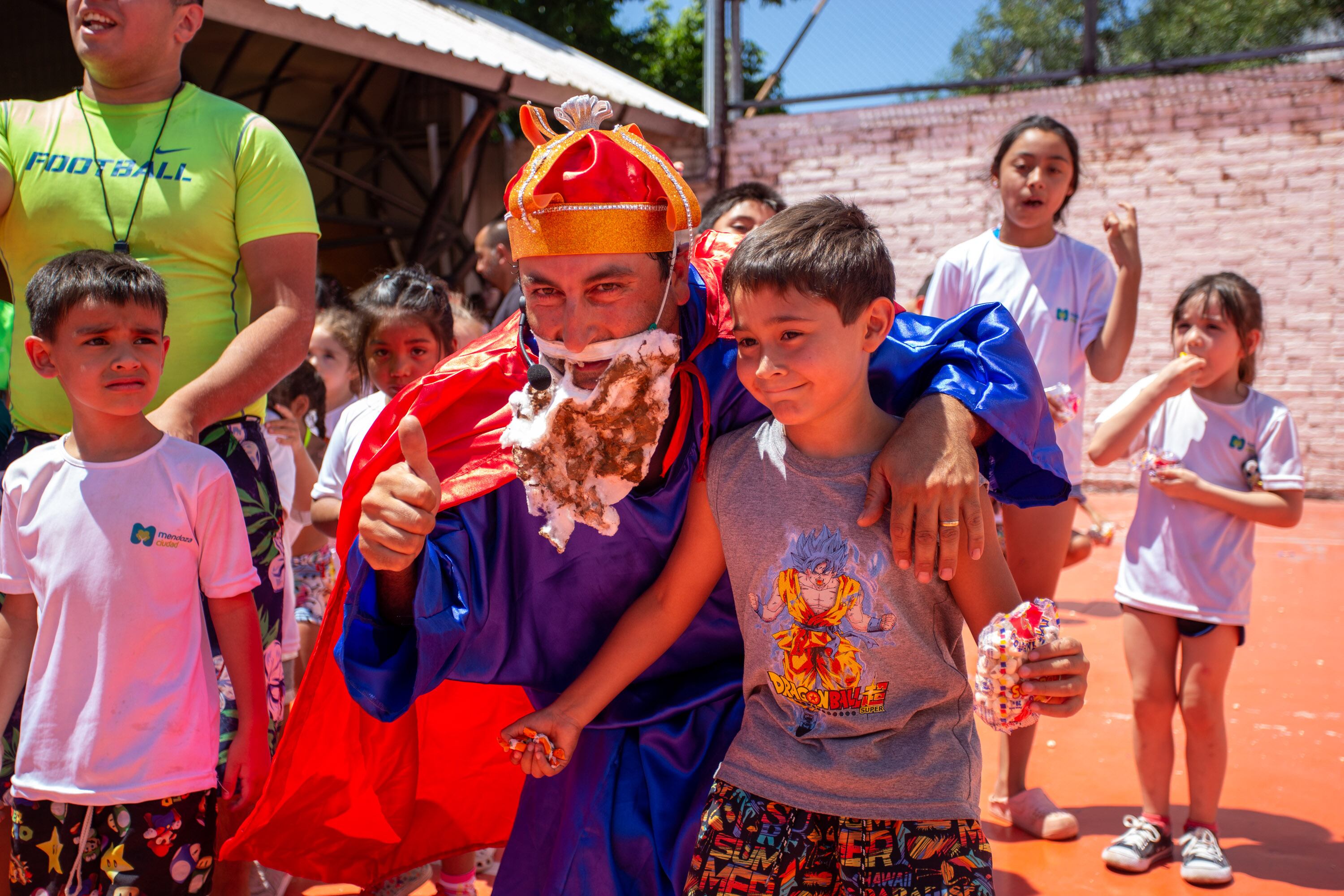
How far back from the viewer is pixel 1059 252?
12.8 ft

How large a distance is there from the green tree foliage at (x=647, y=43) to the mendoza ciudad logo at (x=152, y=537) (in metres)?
19.2

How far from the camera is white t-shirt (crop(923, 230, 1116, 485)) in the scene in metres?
3.80

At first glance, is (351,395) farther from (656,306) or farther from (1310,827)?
(1310,827)

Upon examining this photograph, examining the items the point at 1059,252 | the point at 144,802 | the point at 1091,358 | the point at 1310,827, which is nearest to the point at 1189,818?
the point at 1310,827

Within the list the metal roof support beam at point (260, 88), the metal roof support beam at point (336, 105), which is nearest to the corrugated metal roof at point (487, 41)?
the metal roof support beam at point (336, 105)

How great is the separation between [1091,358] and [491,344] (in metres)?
2.36

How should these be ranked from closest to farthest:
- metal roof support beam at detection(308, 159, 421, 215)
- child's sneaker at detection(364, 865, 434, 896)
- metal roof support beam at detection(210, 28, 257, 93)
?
1. child's sneaker at detection(364, 865, 434, 896)
2. metal roof support beam at detection(210, 28, 257, 93)
3. metal roof support beam at detection(308, 159, 421, 215)

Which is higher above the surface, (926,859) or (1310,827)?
(926,859)

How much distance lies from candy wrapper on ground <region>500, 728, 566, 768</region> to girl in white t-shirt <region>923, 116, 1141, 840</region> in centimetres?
201

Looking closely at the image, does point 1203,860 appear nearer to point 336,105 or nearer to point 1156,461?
point 1156,461

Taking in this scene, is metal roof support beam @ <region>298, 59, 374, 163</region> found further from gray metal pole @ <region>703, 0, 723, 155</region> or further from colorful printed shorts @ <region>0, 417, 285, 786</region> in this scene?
colorful printed shorts @ <region>0, 417, 285, 786</region>

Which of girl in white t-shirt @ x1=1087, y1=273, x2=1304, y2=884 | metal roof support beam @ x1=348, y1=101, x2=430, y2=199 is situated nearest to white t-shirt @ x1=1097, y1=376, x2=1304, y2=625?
girl in white t-shirt @ x1=1087, y1=273, x2=1304, y2=884

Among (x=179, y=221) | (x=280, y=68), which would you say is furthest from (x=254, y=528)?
(x=280, y=68)

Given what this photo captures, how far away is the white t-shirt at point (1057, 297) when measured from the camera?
3801 millimetres
